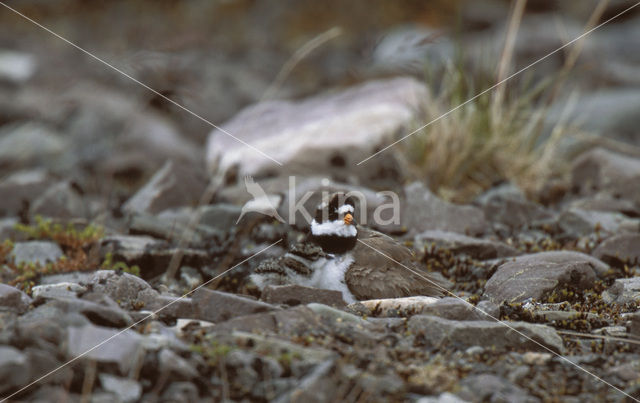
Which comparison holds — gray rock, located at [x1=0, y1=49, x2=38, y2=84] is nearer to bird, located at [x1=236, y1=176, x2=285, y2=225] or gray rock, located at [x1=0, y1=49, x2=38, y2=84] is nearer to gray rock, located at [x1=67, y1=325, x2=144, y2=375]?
bird, located at [x1=236, y1=176, x2=285, y2=225]

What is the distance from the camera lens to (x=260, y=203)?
7082 millimetres

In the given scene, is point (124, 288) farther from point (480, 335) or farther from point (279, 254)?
point (480, 335)

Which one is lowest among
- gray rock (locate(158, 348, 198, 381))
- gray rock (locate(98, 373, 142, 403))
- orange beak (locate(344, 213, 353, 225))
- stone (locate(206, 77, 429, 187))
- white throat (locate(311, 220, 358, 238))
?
gray rock (locate(98, 373, 142, 403))

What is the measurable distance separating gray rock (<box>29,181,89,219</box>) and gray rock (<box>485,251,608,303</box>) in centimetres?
459

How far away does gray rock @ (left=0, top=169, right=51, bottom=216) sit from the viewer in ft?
25.8

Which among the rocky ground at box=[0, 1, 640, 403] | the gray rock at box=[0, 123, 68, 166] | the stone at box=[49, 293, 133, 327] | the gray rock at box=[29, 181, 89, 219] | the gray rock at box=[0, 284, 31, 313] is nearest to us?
the rocky ground at box=[0, 1, 640, 403]

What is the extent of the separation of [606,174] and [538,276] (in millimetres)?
3712

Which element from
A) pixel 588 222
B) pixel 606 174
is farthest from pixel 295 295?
pixel 606 174

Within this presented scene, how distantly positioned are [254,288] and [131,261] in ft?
4.48

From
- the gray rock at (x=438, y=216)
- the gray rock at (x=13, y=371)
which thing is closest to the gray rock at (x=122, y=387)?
the gray rock at (x=13, y=371)

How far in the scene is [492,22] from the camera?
16750 millimetres

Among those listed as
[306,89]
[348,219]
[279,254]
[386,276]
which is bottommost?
[279,254]

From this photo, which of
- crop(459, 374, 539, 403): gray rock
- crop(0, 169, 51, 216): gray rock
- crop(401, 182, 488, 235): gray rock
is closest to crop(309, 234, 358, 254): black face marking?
crop(401, 182, 488, 235): gray rock

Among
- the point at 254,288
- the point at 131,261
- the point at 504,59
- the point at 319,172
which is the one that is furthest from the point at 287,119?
the point at 254,288
